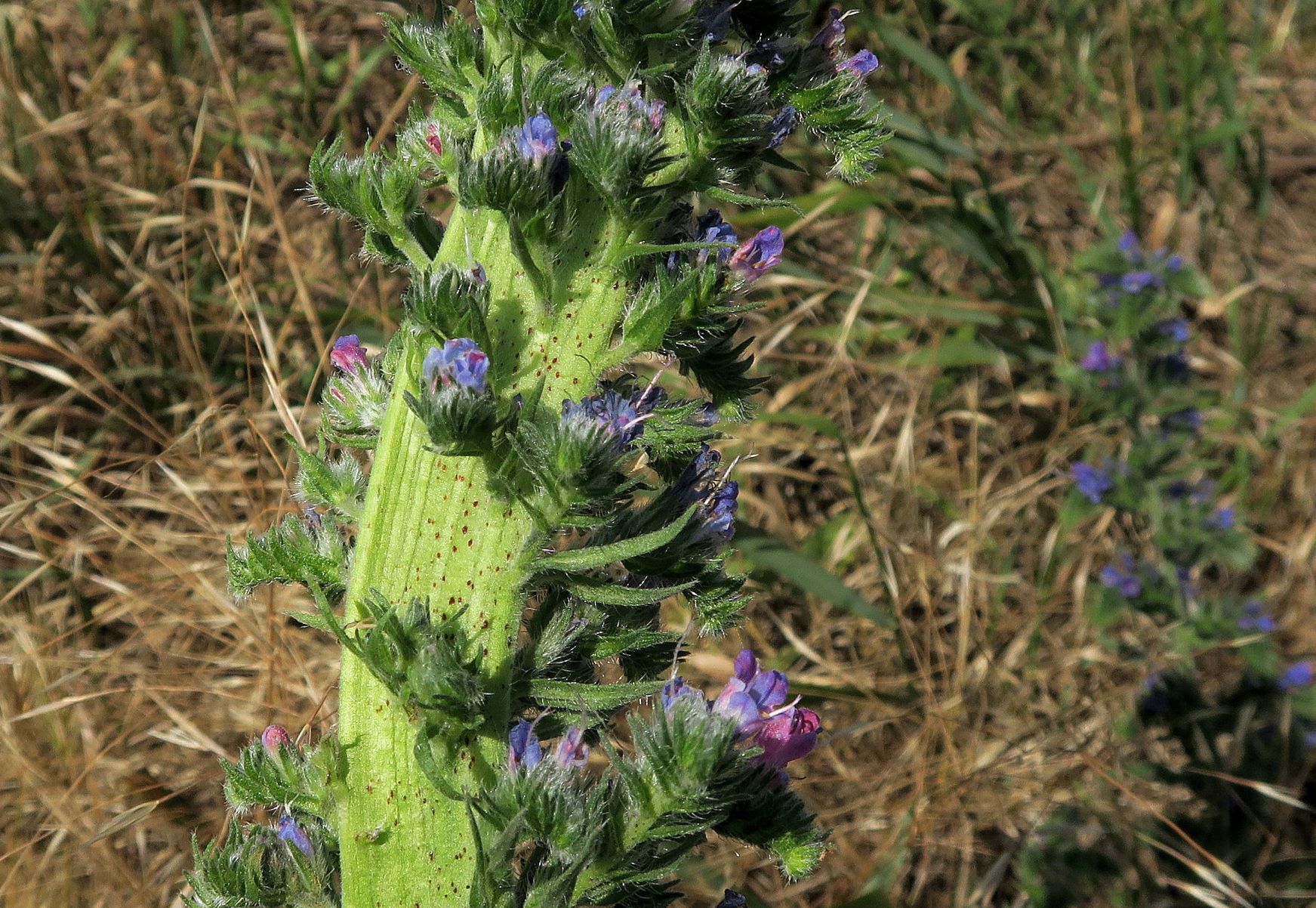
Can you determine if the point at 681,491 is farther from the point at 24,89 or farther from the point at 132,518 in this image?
the point at 24,89

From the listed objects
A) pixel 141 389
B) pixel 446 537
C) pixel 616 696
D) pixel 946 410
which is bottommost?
pixel 946 410

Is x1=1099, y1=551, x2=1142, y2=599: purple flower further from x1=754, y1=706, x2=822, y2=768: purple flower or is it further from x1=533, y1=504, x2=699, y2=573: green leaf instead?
x1=533, y1=504, x2=699, y2=573: green leaf

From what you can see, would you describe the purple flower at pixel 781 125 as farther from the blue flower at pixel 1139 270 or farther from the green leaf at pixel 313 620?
the blue flower at pixel 1139 270

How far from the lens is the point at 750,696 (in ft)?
5.36

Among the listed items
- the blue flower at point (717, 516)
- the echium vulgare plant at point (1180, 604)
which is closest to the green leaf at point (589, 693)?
the blue flower at point (717, 516)

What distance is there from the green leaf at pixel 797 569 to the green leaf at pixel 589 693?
6.13 feet

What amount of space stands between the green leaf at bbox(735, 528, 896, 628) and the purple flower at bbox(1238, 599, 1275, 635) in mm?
1743

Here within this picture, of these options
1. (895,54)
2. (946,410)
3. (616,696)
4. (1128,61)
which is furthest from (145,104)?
(1128,61)

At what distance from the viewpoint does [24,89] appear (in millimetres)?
4262

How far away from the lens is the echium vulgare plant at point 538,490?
1.57m

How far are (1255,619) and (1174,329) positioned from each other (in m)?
1.14

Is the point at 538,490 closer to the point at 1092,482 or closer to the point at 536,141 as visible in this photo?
the point at 536,141

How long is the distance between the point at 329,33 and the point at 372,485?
3826 millimetres

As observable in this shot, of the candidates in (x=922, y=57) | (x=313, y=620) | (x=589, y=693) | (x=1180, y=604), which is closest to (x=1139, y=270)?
(x=922, y=57)
